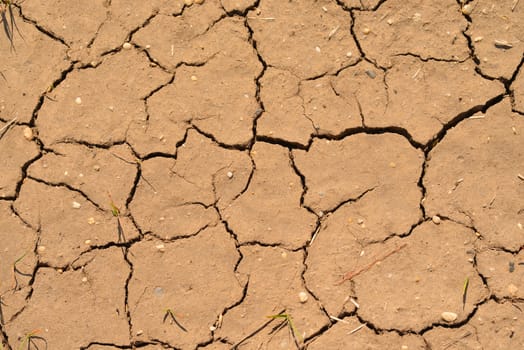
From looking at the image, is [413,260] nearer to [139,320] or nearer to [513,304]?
[513,304]

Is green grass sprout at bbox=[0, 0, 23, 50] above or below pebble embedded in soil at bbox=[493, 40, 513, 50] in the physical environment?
above

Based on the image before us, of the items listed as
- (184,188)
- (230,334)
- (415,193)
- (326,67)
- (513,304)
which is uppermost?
(326,67)

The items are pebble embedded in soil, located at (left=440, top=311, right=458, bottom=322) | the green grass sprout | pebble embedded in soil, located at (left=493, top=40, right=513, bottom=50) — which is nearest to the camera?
pebble embedded in soil, located at (left=440, top=311, right=458, bottom=322)

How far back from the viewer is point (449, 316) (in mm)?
3029

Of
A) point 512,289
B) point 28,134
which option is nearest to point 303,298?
point 512,289

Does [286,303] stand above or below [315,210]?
below

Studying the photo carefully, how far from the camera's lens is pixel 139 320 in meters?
3.14

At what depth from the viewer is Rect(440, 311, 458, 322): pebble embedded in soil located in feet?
9.93

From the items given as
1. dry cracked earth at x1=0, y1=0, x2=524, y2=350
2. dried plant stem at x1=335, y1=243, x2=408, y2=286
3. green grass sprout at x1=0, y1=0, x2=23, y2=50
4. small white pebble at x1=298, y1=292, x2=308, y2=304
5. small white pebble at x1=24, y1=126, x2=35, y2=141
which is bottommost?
small white pebble at x1=298, y1=292, x2=308, y2=304

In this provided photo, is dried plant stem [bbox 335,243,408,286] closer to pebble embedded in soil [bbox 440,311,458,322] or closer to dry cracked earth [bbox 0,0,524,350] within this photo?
dry cracked earth [bbox 0,0,524,350]

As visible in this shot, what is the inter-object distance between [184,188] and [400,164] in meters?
1.30

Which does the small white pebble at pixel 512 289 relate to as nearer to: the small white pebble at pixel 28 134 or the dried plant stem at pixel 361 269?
the dried plant stem at pixel 361 269

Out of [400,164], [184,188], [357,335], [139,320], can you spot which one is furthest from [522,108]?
[139,320]

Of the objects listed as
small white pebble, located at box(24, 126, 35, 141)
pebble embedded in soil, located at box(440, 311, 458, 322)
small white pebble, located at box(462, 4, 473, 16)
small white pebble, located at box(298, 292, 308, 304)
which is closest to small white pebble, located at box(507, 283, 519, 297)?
pebble embedded in soil, located at box(440, 311, 458, 322)
